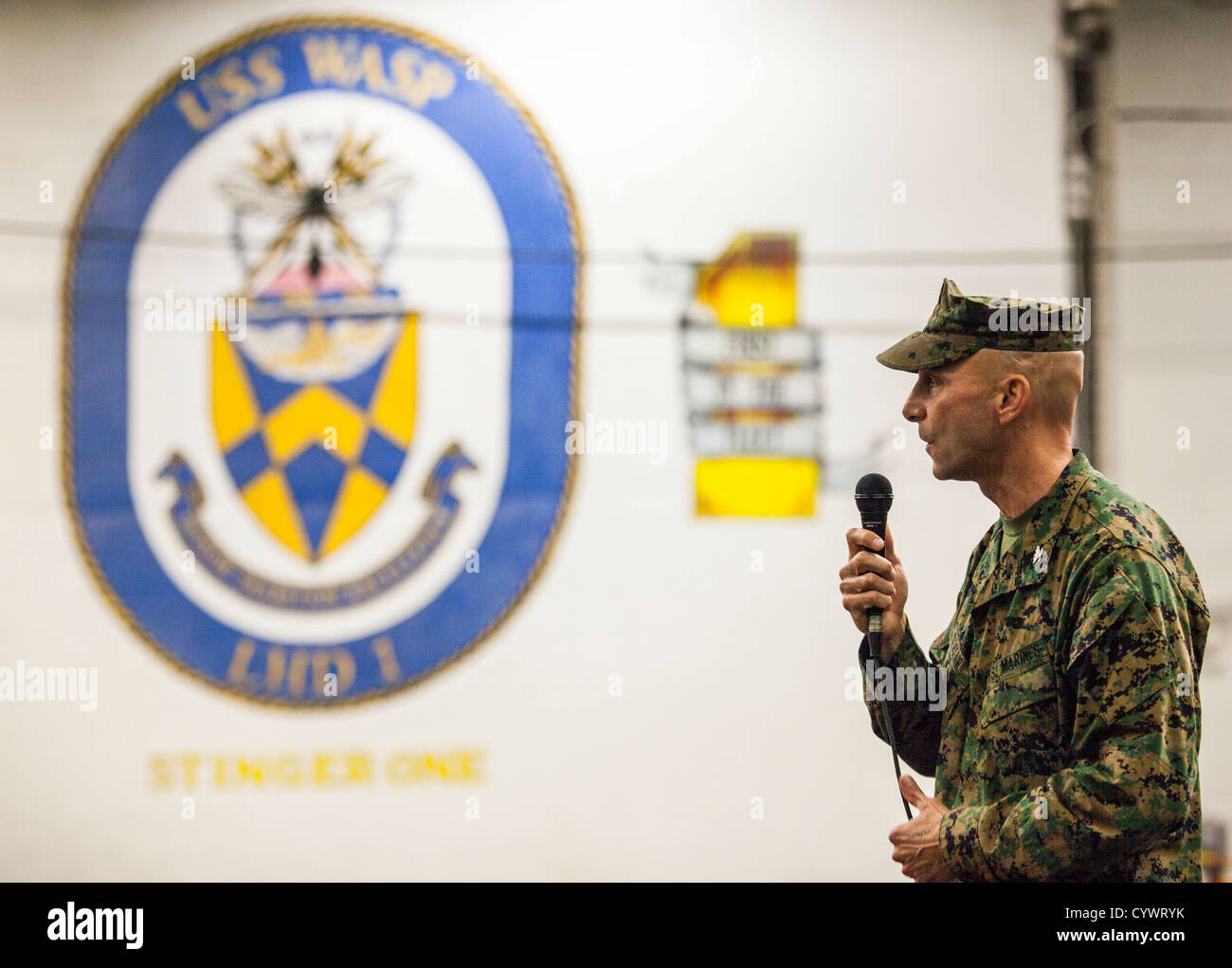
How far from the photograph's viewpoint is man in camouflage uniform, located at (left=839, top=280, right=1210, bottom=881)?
1.29 metres

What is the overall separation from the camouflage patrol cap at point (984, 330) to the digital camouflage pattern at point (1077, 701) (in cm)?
16

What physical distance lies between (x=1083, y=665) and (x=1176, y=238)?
1.77 metres

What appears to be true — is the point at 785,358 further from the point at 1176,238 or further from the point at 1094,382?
the point at 1176,238

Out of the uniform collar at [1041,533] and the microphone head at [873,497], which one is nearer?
the uniform collar at [1041,533]

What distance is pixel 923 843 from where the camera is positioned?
1471 millimetres

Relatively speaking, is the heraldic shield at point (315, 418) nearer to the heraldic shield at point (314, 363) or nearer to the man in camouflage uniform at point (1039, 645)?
the heraldic shield at point (314, 363)

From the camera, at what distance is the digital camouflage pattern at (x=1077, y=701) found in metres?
1.29

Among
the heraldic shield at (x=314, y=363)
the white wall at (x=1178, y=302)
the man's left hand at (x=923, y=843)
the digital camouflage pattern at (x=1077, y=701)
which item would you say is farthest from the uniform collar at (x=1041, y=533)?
the heraldic shield at (x=314, y=363)

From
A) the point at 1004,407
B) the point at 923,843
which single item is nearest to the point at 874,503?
the point at 1004,407

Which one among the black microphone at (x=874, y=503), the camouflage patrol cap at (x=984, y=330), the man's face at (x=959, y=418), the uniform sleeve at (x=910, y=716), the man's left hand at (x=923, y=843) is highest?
the camouflage patrol cap at (x=984, y=330)

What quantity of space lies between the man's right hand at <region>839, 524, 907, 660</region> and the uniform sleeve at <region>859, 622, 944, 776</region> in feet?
0.06
